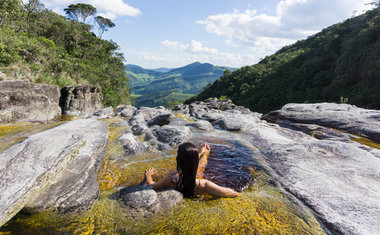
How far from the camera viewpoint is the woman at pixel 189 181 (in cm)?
343

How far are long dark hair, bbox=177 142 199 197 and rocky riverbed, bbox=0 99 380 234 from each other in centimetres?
23

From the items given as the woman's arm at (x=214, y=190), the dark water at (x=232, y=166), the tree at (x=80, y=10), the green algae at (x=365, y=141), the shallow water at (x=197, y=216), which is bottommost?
the dark water at (x=232, y=166)

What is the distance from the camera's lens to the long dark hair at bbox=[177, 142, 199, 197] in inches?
134

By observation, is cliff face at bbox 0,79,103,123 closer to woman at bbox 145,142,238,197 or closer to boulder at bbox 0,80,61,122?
boulder at bbox 0,80,61,122

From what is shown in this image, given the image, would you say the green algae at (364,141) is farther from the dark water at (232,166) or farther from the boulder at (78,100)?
the boulder at (78,100)

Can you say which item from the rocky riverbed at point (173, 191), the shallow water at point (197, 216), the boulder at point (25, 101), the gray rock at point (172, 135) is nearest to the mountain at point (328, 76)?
the rocky riverbed at point (173, 191)

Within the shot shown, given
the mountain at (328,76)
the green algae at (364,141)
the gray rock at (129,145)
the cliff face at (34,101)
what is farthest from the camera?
the mountain at (328,76)

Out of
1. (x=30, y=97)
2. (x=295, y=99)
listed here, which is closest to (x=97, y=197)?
(x=30, y=97)

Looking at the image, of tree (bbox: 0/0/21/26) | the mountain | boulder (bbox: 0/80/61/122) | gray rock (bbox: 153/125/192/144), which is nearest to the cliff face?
boulder (bbox: 0/80/61/122)

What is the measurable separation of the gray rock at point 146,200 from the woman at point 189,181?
174 mm

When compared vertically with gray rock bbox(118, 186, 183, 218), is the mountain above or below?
above

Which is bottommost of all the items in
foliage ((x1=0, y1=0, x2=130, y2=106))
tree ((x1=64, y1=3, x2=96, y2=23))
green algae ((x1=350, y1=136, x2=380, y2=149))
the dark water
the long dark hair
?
the dark water

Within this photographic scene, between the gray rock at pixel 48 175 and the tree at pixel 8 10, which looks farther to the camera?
the tree at pixel 8 10

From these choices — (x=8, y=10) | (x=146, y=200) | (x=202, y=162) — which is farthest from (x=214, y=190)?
(x=8, y=10)
